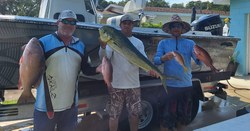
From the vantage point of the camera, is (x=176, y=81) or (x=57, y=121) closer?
(x=57, y=121)

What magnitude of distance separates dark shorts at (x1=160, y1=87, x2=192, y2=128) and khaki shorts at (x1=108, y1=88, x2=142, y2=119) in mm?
456

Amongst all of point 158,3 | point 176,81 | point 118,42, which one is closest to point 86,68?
point 118,42

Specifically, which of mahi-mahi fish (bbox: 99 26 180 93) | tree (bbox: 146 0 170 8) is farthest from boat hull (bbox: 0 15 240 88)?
tree (bbox: 146 0 170 8)

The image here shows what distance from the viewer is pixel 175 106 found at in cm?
288

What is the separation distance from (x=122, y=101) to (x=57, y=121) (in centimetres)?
91

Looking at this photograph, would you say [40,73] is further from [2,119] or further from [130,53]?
[2,119]

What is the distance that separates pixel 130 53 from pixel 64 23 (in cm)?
83

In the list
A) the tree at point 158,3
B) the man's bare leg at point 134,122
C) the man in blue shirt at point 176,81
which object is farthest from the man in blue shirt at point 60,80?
the tree at point 158,3

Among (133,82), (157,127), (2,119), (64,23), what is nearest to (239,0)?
(157,127)

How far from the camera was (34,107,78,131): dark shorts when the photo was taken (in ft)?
6.82

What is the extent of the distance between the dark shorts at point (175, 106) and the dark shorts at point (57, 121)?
1.37 meters

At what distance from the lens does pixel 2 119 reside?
2627 mm

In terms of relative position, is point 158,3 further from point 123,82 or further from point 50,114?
point 50,114

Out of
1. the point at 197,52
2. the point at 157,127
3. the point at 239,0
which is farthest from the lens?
the point at 239,0
